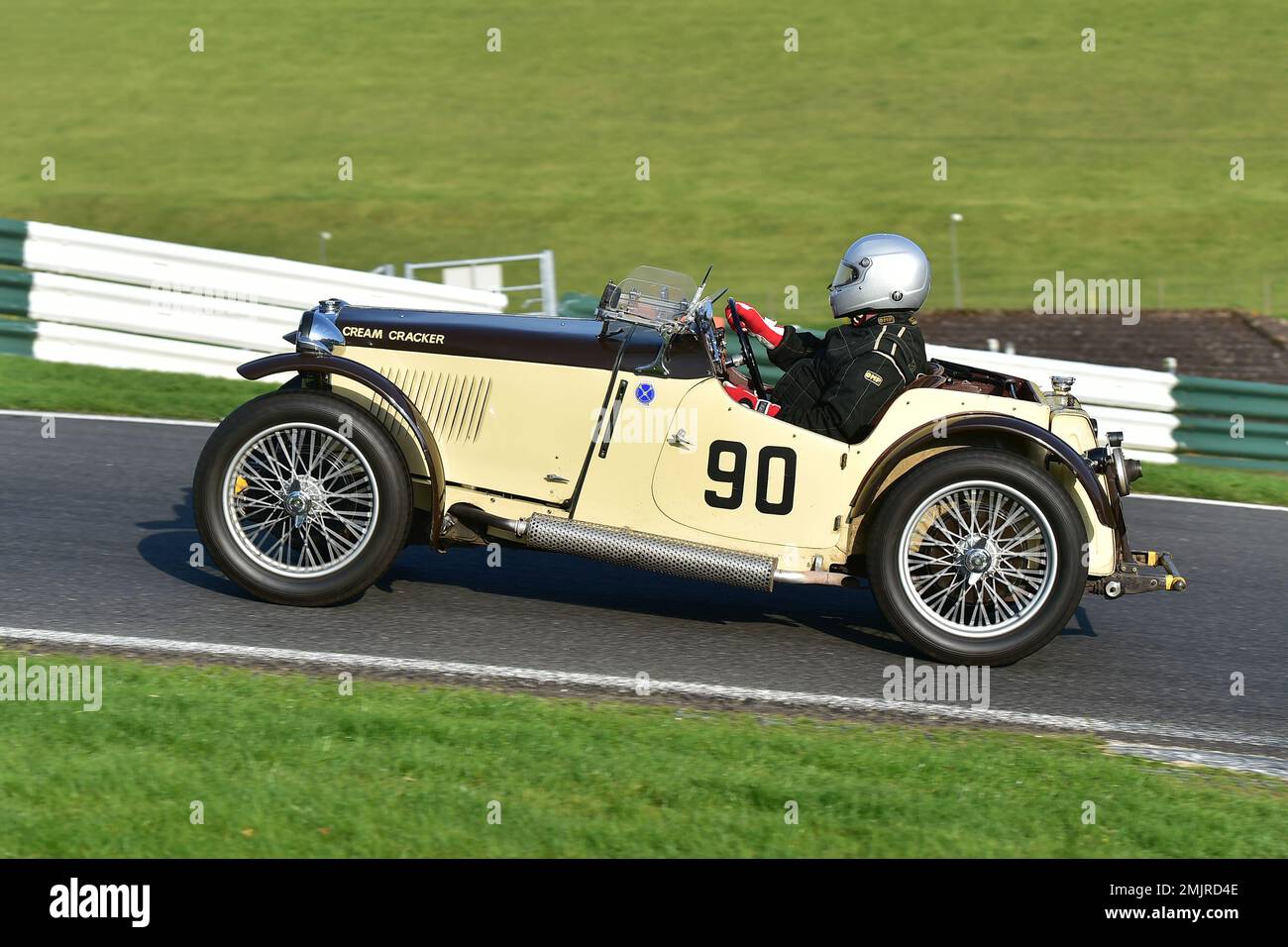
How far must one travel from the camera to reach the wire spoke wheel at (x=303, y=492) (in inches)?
240

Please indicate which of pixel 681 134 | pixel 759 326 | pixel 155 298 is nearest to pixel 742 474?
pixel 759 326

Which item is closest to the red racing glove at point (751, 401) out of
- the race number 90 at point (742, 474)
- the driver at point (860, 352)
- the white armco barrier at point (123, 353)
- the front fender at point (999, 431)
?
the driver at point (860, 352)

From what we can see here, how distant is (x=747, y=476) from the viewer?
6070 mm

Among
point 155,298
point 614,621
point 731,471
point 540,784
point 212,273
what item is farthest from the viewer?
point 212,273

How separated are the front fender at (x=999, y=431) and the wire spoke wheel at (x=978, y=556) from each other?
0.79 feet

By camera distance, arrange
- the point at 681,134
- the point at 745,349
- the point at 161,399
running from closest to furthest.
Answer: the point at 745,349, the point at 161,399, the point at 681,134

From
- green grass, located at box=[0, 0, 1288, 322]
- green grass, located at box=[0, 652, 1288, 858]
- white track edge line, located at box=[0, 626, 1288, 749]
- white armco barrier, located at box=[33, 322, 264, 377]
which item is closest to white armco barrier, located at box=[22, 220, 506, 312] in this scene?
white armco barrier, located at box=[33, 322, 264, 377]

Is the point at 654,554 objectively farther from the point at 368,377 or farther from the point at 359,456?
the point at 368,377

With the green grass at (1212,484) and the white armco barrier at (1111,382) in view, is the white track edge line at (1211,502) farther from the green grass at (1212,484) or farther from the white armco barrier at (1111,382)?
the white armco barrier at (1111,382)

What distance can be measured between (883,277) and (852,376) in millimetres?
541

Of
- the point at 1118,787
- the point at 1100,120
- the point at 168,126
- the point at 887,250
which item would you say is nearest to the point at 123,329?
the point at 887,250

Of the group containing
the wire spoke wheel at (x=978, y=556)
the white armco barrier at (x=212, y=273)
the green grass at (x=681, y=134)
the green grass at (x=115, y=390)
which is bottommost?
the wire spoke wheel at (x=978, y=556)

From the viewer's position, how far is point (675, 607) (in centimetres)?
677

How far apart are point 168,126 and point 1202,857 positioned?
3388 cm
